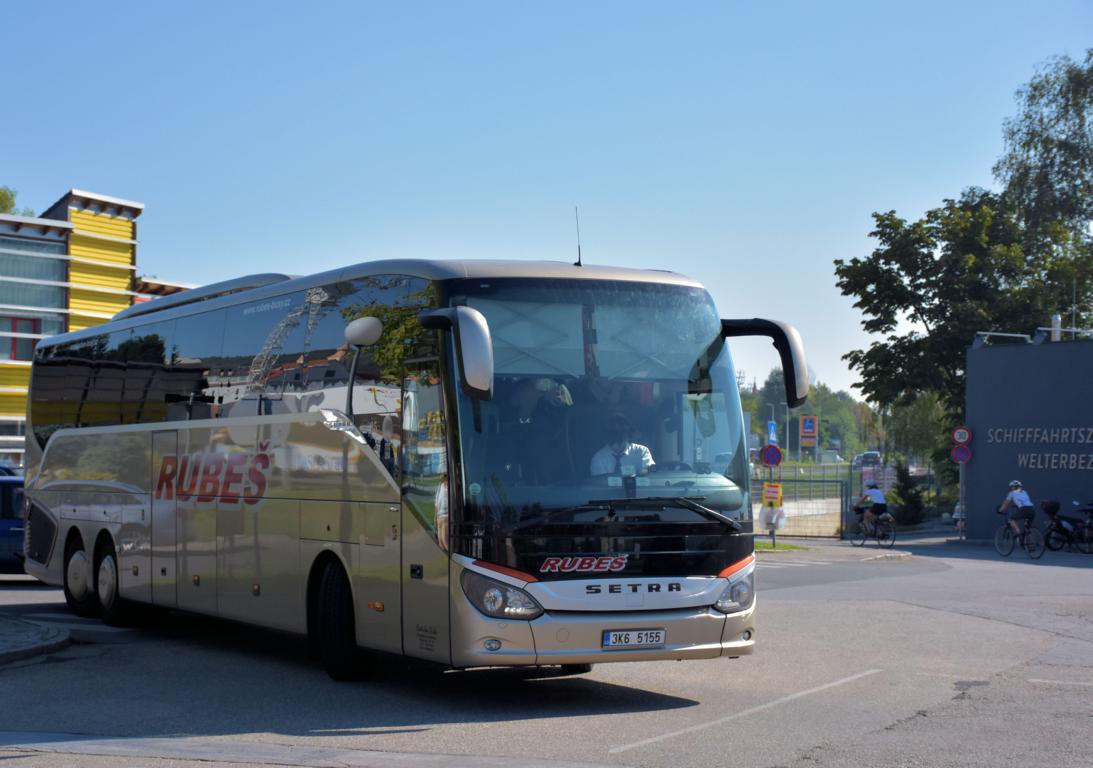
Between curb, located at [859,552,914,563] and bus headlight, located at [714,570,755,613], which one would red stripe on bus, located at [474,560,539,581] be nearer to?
bus headlight, located at [714,570,755,613]

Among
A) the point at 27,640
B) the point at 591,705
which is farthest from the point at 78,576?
the point at 591,705

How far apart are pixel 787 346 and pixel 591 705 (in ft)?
10.2

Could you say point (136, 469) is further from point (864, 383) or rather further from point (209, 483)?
point (864, 383)

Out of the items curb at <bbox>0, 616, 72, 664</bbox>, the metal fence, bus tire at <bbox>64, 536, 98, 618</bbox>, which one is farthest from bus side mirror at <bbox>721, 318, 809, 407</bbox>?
the metal fence

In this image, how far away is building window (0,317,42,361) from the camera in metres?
39.8

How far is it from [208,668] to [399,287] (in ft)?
13.7

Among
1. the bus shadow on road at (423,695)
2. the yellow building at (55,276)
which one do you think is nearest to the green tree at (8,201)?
the yellow building at (55,276)

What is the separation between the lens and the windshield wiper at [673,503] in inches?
407

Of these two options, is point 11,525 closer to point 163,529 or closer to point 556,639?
point 163,529

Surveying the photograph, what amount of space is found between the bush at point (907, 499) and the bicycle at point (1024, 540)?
1634 centimetres

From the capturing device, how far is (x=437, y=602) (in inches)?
412

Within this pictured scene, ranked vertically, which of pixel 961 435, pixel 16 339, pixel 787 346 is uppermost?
pixel 16 339

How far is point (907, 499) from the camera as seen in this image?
51.3 meters

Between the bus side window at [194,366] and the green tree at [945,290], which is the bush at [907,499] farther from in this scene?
the bus side window at [194,366]
